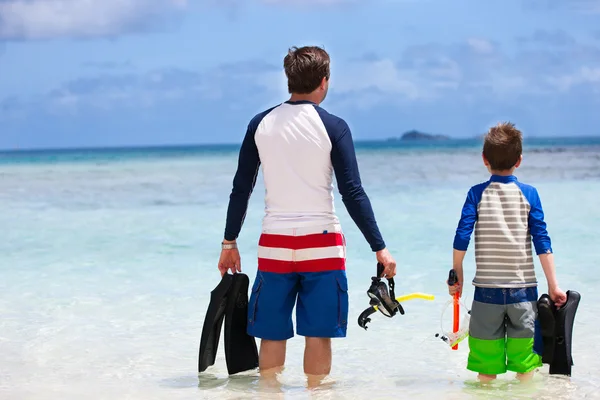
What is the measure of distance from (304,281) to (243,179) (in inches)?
20.0

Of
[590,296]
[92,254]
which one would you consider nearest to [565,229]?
[590,296]

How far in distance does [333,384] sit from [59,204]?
1342cm

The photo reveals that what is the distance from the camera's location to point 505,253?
3.64 m

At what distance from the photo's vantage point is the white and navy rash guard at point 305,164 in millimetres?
3600

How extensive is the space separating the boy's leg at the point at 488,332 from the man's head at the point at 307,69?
1.10 m

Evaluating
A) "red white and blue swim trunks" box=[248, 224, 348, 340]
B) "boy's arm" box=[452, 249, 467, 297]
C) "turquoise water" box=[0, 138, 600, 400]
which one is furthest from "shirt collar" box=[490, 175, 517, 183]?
"turquoise water" box=[0, 138, 600, 400]

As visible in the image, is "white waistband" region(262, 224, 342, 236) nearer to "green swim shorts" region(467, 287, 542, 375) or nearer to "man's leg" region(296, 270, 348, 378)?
"man's leg" region(296, 270, 348, 378)

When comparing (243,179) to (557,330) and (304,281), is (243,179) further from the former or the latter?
(557,330)

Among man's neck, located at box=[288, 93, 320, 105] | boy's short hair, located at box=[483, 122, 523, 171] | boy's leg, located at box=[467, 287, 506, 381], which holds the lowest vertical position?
boy's leg, located at box=[467, 287, 506, 381]

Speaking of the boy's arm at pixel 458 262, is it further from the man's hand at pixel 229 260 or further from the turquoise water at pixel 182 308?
the man's hand at pixel 229 260

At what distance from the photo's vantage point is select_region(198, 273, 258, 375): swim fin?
13.3 feet

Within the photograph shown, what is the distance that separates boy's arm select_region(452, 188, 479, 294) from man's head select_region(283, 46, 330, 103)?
2.58ft

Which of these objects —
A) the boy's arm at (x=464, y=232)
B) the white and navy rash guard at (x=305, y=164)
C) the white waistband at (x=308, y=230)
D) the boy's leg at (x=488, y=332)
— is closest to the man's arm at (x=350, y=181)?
the white and navy rash guard at (x=305, y=164)

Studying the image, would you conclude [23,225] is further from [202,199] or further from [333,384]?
[333,384]
